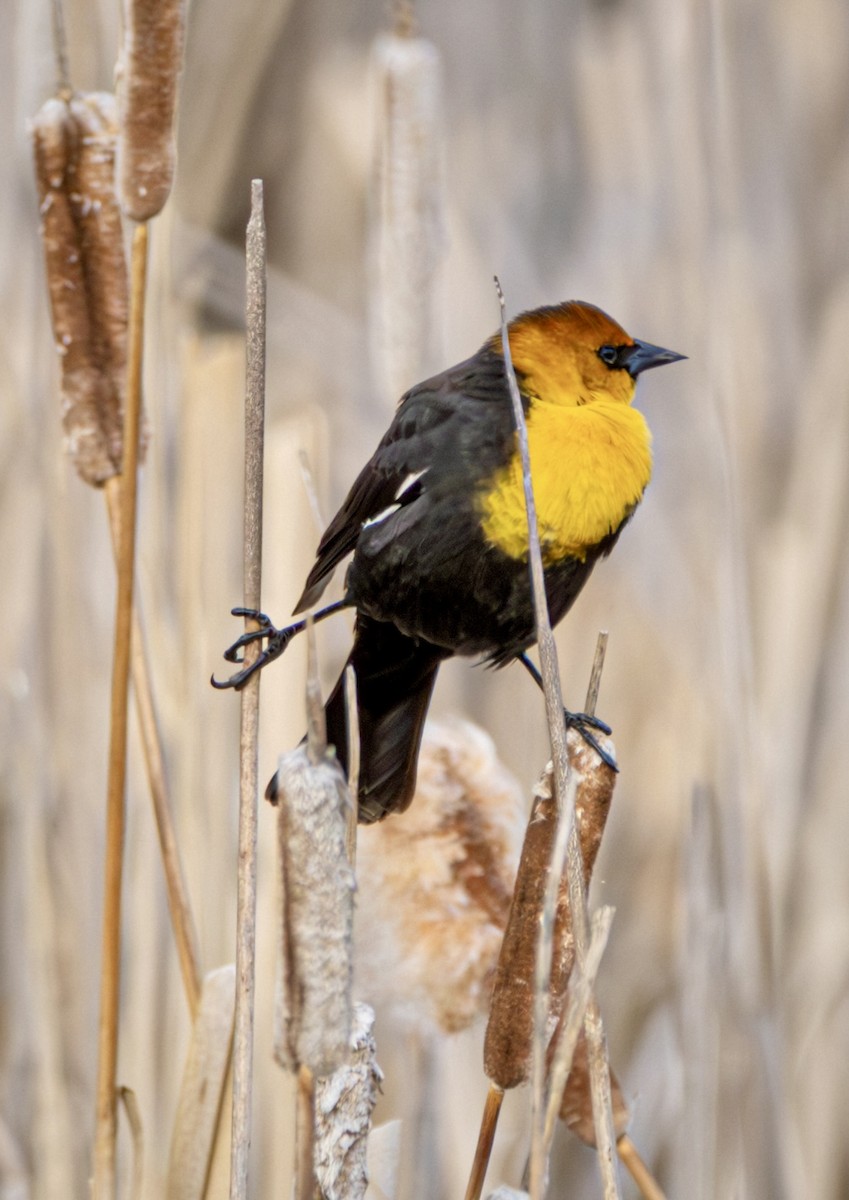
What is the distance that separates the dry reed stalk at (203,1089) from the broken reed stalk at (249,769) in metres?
0.12

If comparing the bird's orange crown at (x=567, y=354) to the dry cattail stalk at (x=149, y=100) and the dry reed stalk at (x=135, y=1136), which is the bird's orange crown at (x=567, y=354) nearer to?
the dry cattail stalk at (x=149, y=100)

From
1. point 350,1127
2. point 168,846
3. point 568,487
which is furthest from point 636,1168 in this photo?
point 568,487

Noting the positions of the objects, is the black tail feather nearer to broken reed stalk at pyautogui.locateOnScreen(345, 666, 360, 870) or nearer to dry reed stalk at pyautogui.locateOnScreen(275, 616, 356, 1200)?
broken reed stalk at pyautogui.locateOnScreen(345, 666, 360, 870)

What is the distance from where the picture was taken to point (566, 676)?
1628 millimetres

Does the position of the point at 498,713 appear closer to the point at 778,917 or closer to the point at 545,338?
the point at 778,917

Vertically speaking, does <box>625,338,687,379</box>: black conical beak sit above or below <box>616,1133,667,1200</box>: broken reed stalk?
above

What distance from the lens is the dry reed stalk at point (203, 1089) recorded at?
0.88 meters

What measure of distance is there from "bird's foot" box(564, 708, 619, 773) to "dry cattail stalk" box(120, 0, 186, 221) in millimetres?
457

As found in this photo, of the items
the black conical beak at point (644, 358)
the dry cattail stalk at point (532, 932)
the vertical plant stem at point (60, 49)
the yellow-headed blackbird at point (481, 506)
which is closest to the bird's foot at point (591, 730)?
the dry cattail stalk at point (532, 932)

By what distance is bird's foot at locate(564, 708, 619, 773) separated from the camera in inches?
31.7

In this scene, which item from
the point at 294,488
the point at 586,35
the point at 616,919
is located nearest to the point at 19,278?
the point at 294,488

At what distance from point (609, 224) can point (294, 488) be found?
74cm

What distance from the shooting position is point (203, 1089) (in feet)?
2.90

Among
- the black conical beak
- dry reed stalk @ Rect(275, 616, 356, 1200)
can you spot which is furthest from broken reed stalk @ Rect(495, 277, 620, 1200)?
the black conical beak
